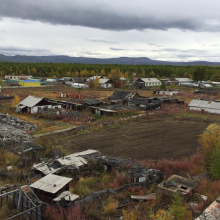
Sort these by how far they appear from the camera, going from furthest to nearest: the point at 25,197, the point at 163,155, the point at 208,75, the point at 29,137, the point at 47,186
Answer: the point at 208,75 < the point at 29,137 < the point at 163,155 < the point at 47,186 < the point at 25,197

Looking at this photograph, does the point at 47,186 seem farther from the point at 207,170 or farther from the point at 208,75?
the point at 208,75

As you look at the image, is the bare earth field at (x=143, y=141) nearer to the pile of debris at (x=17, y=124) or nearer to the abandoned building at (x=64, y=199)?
the pile of debris at (x=17, y=124)

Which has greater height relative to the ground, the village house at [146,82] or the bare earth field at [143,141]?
the village house at [146,82]

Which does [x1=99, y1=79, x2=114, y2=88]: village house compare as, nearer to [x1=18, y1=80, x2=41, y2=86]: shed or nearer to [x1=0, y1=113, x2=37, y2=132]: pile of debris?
[x1=18, y1=80, x2=41, y2=86]: shed

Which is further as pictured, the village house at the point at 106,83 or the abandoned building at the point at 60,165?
the village house at the point at 106,83

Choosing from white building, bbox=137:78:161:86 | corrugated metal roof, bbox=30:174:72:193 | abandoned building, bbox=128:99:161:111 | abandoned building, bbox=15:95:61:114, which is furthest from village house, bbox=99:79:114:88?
corrugated metal roof, bbox=30:174:72:193

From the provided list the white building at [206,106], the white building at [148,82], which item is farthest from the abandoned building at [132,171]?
the white building at [148,82]

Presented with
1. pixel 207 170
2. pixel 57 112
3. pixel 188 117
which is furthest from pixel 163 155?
pixel 57 112
